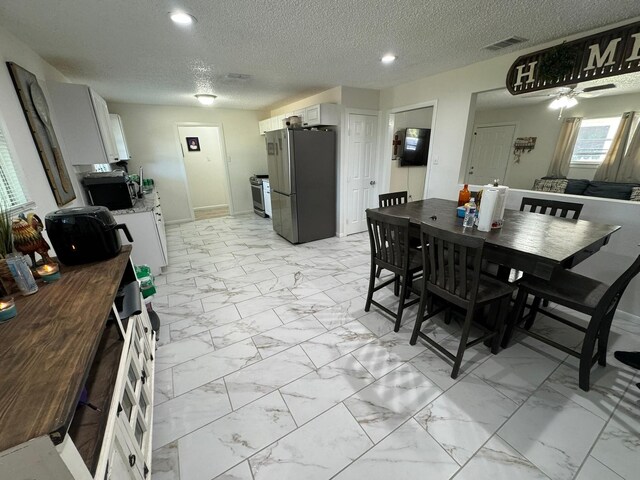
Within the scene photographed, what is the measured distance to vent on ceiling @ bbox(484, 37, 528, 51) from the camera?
2.26 meters

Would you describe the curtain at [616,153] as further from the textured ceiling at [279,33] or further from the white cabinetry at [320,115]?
the white cabinetry at [320,115]

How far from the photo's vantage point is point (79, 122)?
254 cm

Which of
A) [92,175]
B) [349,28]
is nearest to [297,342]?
[349,28]

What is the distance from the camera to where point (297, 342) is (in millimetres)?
2068

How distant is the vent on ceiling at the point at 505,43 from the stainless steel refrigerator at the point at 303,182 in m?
2.16

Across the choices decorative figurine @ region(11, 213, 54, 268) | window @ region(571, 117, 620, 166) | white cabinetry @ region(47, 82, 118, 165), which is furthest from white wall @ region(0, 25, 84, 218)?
window @ region(571, 117, 620, 166)

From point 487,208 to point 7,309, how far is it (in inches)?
103

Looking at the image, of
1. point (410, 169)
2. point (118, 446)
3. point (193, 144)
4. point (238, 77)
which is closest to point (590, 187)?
point (410, 169)

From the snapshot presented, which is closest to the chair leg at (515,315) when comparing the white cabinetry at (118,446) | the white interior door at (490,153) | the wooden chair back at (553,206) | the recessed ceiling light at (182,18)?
the wooden chair back at (553,206)

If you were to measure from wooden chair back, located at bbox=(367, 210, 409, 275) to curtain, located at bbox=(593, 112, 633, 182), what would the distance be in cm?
486

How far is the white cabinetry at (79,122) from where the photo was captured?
2443mm

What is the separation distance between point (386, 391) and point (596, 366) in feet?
5.00

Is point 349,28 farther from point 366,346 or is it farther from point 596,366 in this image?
point 596,366

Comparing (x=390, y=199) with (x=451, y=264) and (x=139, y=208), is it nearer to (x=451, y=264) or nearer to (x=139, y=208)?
(x=451, y=264)
